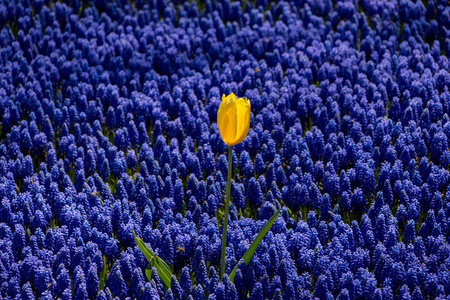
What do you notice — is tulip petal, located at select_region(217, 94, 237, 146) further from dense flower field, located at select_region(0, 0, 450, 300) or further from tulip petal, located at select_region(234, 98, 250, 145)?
dense flower field, located at select_region(0, 0, 450, 300)

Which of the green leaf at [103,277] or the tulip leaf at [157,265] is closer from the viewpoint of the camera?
the tulip leaf at [157,265]

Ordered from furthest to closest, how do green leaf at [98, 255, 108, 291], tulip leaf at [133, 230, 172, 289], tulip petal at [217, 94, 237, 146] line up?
green leaf at [98, 255, 108, 291], tulip leaf at [133, 230, 172, 289], tulip petal at [217, 94, 237, 146]

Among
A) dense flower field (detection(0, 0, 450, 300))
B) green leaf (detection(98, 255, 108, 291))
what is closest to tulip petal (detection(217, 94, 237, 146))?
dense flower field (detection(0, 0, 450, 300))

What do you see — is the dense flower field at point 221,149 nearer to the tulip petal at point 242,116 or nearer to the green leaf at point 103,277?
the green leaf at point 103,277

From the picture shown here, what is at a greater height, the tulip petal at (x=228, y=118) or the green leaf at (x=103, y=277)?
the tulip petal at (x=228, y=118)

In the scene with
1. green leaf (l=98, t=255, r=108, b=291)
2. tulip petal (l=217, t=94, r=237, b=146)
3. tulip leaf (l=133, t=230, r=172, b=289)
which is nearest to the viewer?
tulip petal (l=217, t=94, r=237, b=146)

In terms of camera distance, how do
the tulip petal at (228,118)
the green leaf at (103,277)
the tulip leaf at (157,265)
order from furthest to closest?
the green leaf at (103,277)
the tulip leaf at (157,265)
the tulip petal at (228,118)

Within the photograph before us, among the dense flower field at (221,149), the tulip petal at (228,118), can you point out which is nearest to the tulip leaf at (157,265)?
the dense flower field at (221,149)

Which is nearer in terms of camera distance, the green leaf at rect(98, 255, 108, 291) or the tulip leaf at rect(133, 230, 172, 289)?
the tulip leaf at rect(133, 230, 172, 289)

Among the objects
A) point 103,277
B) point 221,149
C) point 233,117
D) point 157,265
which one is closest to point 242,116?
point 233,117

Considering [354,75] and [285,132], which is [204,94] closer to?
[285,132]
